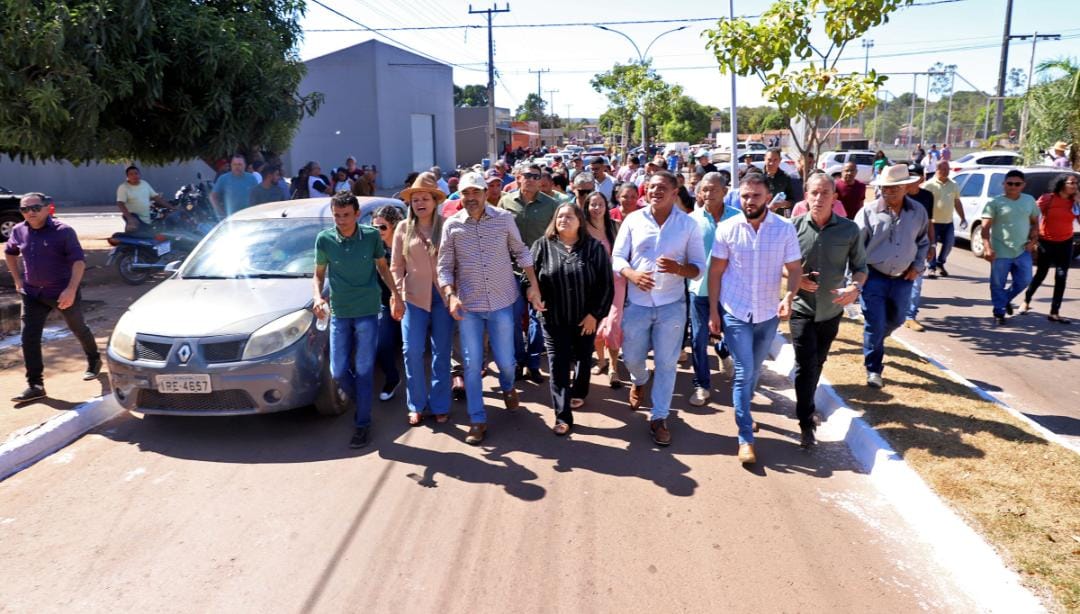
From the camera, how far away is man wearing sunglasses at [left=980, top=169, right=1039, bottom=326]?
8.09m

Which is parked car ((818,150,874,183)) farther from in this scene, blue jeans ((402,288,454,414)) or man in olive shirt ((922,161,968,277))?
blue jeans ((402,288,454,414))

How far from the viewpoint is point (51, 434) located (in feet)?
17.4

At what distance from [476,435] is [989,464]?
3.25m

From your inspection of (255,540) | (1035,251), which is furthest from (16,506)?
(1035,251)

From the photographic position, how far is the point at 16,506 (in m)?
4.41

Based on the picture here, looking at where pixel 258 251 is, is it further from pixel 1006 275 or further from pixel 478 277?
pixel 1006 275

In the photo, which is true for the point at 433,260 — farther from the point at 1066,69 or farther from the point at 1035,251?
the point at 1066,69

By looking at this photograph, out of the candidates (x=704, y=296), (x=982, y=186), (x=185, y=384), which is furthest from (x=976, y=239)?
(x=185, y=384)

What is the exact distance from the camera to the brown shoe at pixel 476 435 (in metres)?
5.21

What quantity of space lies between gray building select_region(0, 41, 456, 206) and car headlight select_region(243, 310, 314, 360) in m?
24.3

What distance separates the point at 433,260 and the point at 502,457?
144 centimetres

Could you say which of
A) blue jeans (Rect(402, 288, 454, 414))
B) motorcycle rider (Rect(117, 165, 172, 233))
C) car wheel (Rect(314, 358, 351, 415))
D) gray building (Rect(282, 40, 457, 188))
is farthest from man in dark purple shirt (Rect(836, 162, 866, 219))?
gray building (Rect(282, 40, 457, 188))

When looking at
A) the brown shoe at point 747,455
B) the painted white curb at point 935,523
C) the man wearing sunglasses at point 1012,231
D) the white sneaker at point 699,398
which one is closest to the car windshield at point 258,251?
the white sneaker at point 699,398

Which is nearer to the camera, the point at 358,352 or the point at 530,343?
the point at 358,352
